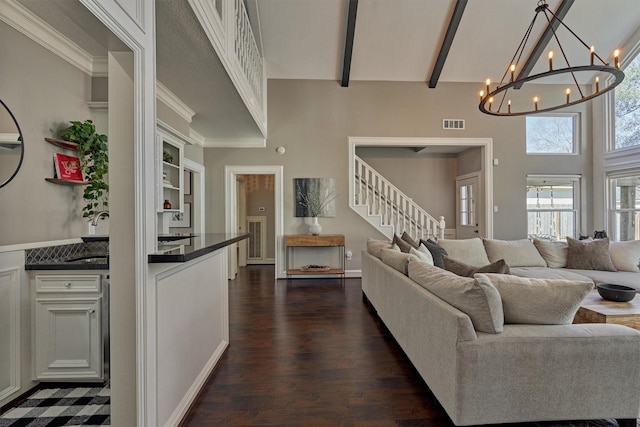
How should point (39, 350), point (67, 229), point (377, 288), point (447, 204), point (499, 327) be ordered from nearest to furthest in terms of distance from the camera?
point (499, 327) → point (39, 350) → point (67, 229) → point (377, 288) → point (447, 204)

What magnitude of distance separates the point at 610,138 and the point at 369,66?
472 centimetres

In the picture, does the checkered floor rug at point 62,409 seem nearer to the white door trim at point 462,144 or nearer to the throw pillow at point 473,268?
the throw pillow at point 473,268

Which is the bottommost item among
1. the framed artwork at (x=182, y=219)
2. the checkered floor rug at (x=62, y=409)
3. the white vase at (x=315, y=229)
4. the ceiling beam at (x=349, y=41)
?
the checkered floor rug at (x=62, y=409)

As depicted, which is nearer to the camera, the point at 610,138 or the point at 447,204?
the point at 610,138

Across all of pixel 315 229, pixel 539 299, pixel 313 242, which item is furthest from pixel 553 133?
pixel 539 299

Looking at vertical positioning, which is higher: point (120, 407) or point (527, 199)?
point (527, 199)

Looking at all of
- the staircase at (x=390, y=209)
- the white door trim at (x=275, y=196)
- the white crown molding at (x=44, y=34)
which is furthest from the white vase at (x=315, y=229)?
the white crown molding at (x=44, y=34)

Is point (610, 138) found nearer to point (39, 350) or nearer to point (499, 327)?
point (499, 327)

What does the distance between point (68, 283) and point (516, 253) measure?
16.4ft

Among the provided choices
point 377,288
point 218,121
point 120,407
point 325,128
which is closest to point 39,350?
point 120,407

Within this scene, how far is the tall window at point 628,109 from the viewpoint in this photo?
17.6 feet

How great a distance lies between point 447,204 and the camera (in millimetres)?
7367

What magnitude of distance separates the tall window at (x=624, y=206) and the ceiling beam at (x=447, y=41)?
3822mm

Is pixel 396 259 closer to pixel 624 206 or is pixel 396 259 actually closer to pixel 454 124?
pixel 454 124
